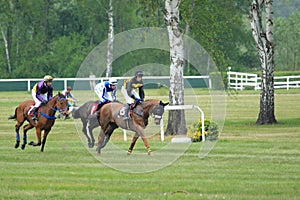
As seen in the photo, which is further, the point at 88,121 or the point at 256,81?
the point at 256,81

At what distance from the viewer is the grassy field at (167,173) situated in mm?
13953

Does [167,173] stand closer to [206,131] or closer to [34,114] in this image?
[34,114]

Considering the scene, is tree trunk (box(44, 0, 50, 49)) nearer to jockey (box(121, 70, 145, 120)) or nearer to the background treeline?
the background treeline

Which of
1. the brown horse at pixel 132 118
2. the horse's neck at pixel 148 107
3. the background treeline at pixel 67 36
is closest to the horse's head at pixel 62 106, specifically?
the brown horse at pixel 132 118

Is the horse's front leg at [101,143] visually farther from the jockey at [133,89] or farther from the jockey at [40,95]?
the jockey at [40,95]

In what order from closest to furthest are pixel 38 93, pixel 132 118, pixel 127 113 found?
pixel 132 118 → pixel 127 113 → pixel 38 93

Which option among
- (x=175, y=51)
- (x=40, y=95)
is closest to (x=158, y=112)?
(x=40, y=95)

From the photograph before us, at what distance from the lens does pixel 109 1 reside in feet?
204

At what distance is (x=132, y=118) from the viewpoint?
20000mm

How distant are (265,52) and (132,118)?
12.7m

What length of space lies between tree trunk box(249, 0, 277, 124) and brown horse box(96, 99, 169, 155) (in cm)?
1170

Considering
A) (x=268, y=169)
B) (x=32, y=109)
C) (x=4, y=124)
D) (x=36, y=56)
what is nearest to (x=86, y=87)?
(x=4, y=124)

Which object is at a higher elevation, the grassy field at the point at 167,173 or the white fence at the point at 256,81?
the white fence at the point at 256,81

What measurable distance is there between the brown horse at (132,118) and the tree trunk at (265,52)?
11.7 m
